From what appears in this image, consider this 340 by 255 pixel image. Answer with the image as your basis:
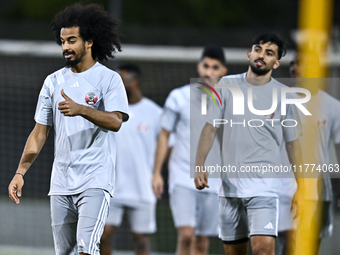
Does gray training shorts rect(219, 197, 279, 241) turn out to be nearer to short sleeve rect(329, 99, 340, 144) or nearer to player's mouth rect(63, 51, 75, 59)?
short sleeve rect(329, 99, 340, 144)

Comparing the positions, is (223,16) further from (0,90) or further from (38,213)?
(38,213)

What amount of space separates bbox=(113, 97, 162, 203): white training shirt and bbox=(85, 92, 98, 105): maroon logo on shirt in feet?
8.97

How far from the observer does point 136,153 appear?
7430 mm

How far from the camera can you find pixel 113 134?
4816mm

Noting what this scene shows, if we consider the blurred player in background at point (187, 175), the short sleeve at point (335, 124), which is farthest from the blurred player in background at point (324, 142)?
the blurred player in background at point (187, 175)

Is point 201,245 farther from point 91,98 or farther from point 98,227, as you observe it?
point 91,98

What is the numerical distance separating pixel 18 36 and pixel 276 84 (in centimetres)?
1505

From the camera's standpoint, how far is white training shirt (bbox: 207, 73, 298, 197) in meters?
5.04

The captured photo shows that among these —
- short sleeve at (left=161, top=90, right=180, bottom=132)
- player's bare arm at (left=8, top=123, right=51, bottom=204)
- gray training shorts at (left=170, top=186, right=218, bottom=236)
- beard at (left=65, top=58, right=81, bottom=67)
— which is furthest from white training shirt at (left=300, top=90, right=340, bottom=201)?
player's bare arm at (left=8, top=123, right=51, bottom=204)

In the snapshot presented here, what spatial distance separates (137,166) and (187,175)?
2.68 ft

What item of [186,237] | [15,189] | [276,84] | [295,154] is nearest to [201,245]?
[186,237]

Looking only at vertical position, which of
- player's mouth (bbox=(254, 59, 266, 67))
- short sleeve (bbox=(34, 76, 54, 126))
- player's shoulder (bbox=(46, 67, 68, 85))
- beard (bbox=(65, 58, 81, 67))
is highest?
player's mouth (bbox=(254, 59, 266, 67))

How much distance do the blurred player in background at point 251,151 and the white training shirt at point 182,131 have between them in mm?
1645

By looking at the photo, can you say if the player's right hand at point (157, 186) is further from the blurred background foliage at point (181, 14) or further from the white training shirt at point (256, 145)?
the blurred background foliage at point (181, 14)
